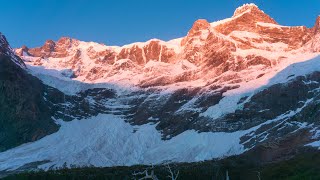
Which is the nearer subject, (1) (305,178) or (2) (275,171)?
(1) (305,178)

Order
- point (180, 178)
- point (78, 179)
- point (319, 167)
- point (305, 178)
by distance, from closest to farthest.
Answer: point (305, 178) → point (319, 167) → point (180, 178) → point (78, 179)

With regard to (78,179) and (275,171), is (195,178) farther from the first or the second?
(78,179)

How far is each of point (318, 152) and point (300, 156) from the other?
6912 millimetres

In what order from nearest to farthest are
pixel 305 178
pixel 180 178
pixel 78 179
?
pixel 305 178 → pixel 180 178 → pixel 78 179

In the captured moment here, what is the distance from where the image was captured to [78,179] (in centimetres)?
19988

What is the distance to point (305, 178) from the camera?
481 ft

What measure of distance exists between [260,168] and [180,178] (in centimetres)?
3061

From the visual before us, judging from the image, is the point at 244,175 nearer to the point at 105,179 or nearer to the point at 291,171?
the point at 291,171

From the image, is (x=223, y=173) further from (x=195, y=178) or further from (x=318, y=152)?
(x=318, y=152)

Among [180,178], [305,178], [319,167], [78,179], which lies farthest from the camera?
[78,179]

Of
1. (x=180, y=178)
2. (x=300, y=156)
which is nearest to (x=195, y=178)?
(x=180, y=178)

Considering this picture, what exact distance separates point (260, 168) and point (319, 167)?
30276 mm

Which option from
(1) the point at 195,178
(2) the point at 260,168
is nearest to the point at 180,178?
(1) the point at 195,178

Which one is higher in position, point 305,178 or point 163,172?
point 163,172
